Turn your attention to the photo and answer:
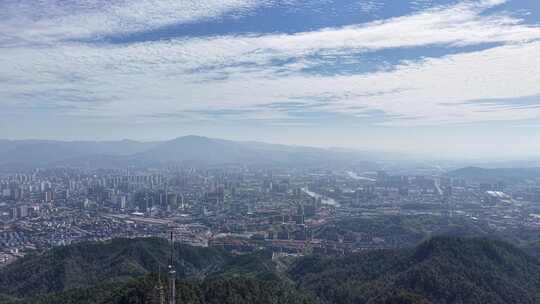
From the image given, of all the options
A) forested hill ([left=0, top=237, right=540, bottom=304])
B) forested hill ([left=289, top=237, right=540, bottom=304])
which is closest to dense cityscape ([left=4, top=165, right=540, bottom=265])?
forested hill ([left=0, top=237, right=540, bottom=304])

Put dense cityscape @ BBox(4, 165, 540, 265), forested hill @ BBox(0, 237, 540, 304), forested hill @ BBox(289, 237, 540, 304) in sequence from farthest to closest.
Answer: dense cityscape @ BBox(4, 165, 540, 265)
forested hill @ BBox(289, 237, 540, 304)
forested hill @ BBox(0, 237, 540, 304)

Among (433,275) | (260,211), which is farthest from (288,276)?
(260,211)

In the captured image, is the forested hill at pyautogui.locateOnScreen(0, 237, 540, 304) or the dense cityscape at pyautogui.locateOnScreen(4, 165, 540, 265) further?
the dense cityscape at pyautogui.locateOnScreen(4, 165, 540, 265)

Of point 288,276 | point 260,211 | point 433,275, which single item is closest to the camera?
point 433,275

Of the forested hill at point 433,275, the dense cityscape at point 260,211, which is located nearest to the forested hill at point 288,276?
the forested hill at point 433,275

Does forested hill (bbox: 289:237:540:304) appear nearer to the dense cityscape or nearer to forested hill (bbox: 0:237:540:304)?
forested hill (bbox: 0:237:540:304)

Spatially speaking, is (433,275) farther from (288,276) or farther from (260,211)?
(260,211)

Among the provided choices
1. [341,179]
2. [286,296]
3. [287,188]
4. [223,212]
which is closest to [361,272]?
[286,296]

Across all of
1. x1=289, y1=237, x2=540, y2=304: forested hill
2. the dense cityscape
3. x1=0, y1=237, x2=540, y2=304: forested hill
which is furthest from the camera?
the dense cityscape

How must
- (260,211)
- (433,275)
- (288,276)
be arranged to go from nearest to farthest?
(433,275) < (288,276) < (260,211)

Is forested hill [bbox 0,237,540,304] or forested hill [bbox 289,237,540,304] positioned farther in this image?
forested hill [bbox 289,237,540,304]
